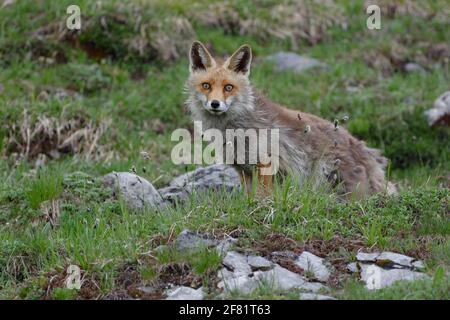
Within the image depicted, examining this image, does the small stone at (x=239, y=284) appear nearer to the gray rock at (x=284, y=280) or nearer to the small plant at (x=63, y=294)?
the gray rock at (x=284, y=280)

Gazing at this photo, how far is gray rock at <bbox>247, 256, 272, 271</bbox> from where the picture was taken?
6781 mm

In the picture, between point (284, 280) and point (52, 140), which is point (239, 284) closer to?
point (284, 280)

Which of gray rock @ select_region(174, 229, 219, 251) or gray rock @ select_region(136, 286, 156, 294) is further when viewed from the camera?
gray rock @ select_region(174, 229, 219, 251)

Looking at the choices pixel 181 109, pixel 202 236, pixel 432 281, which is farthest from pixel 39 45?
pixel 432 281

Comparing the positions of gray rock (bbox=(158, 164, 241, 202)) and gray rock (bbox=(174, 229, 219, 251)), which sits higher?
gray rock (bbox=(174, 229, 219, 251))

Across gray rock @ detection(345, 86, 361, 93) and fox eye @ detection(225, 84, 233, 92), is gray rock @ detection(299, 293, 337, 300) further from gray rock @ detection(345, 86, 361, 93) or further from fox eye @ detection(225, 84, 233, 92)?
gray rock @ detection(345, 86, 361, 93)

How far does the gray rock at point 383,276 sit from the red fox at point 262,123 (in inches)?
91.0

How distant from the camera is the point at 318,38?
1681 cm


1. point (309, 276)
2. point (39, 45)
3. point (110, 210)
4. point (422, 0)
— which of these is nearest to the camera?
point (309, 276)

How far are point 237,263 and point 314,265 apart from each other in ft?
2.15

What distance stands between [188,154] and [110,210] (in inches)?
145

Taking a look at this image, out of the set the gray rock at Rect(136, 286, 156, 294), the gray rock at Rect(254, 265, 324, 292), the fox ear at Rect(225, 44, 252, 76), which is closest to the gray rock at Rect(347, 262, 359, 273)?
the gray rock at Rect(254, 265, 324, 292)

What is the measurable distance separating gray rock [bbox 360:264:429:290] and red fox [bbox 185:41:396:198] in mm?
2312
